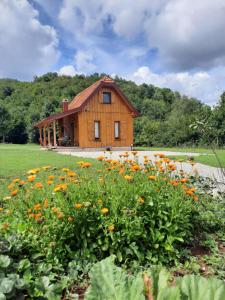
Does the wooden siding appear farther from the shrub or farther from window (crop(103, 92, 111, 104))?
the shrub

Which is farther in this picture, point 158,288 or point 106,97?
point 106,97

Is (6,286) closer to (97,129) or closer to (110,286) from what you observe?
(110,286)

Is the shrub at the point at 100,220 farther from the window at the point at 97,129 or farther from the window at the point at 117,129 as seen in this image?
the window at the point at 117,129

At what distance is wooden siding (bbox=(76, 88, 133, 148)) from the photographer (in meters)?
23.8

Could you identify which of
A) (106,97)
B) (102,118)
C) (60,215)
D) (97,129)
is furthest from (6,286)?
(106,97)

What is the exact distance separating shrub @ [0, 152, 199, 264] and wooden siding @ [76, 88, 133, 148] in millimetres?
20997

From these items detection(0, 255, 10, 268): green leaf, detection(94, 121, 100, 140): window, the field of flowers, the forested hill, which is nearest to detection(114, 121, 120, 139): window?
detection(94, 121, 100, 140): window

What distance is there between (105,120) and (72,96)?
85.6ft

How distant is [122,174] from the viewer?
3.21m

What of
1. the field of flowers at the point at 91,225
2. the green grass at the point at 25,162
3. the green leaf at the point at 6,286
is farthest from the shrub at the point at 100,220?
the green grass at the point at 25,162

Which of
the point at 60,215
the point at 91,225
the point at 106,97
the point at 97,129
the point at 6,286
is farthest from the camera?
the point at 106,97

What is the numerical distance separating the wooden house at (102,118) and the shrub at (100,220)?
68.9 feet

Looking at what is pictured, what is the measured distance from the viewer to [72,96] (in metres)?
49.1

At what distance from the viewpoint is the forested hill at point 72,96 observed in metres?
35.3
